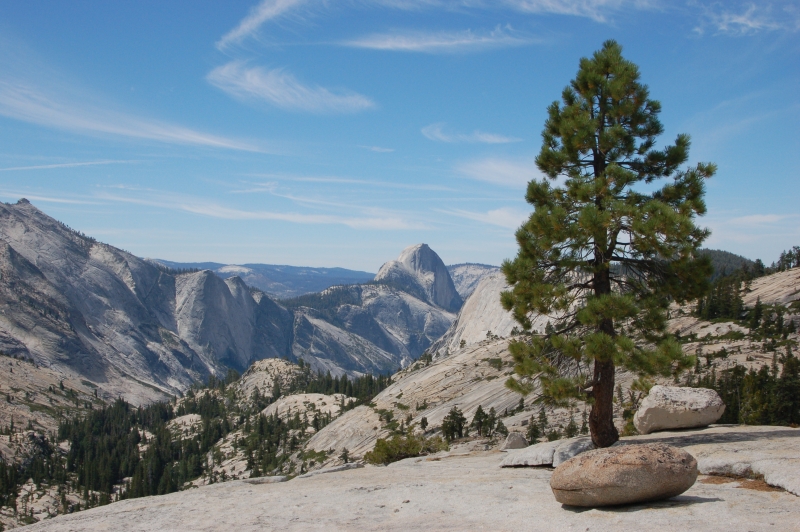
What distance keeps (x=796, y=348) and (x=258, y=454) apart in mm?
115693

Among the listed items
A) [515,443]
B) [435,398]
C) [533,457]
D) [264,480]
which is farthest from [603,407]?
[435,398]

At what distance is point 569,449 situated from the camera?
1984cm

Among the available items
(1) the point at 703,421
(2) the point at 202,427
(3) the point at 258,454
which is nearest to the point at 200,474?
(3) the point at 258,454

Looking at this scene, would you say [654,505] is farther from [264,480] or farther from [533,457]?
[264,480]

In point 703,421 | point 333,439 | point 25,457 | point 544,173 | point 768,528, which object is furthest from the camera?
point 25,457

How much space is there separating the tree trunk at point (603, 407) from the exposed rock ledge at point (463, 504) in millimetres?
2399

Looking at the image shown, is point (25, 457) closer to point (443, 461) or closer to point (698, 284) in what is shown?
point (443, 461)

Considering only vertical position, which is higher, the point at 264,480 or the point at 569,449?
the point at 569,449

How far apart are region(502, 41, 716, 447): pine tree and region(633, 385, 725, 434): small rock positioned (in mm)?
4509

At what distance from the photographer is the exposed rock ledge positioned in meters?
11.9

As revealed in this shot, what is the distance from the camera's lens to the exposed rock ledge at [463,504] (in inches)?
467

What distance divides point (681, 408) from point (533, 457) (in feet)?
28.5

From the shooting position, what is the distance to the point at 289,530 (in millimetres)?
13734

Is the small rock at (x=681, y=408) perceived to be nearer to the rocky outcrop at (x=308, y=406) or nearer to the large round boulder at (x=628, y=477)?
the large round boulder at (x=628, y=477)
